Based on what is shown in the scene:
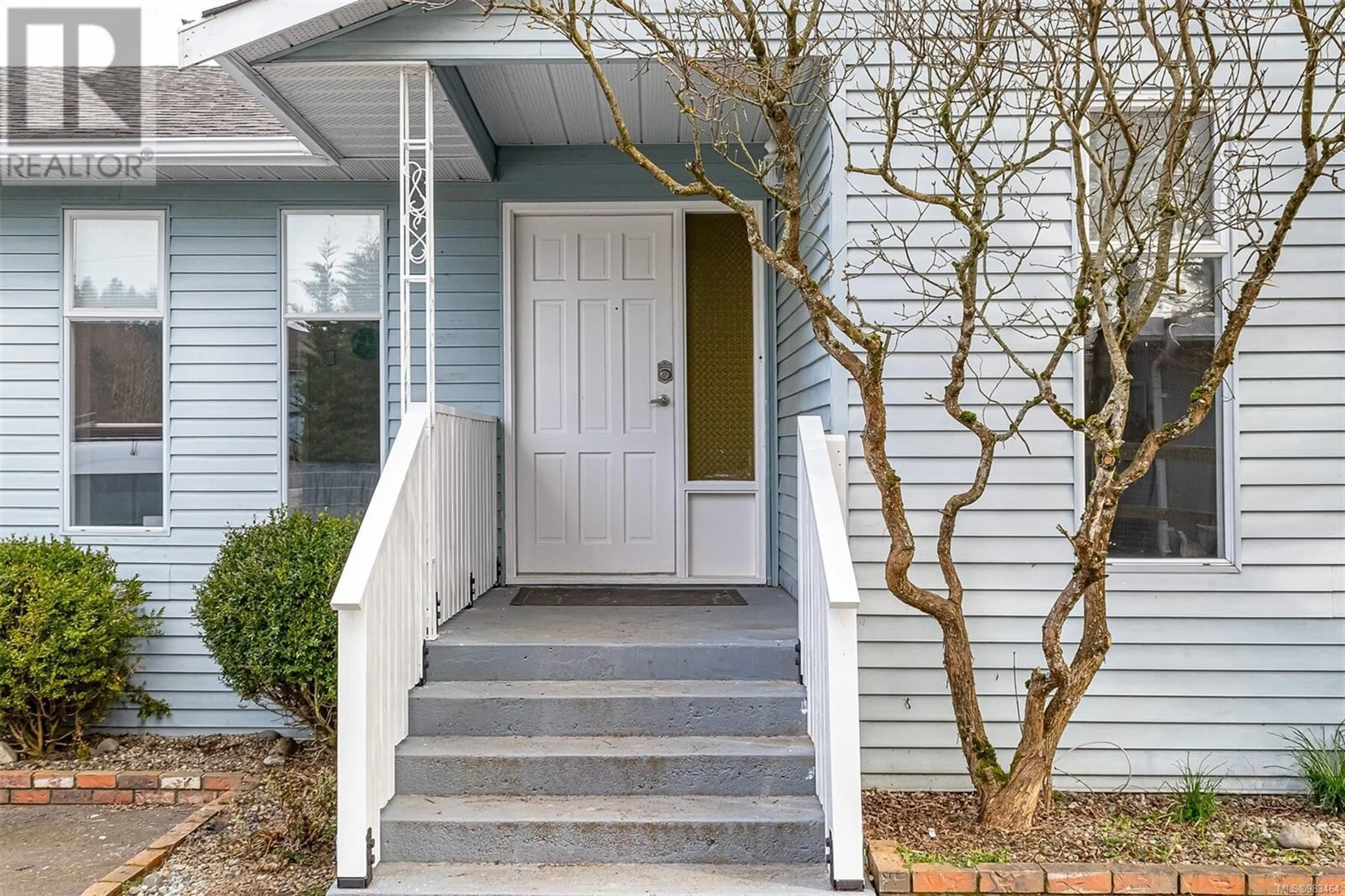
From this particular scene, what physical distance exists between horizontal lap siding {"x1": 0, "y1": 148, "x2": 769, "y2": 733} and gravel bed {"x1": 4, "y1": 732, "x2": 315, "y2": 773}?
2.20 ft

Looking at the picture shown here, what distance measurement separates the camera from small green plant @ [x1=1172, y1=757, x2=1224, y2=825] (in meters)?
3.10

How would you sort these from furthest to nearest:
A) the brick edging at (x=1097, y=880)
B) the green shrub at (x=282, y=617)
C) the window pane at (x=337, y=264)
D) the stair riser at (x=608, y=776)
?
the window pane at (x=337, y=264) → the green shrub at (x=282, y=617) → the stair riser at (x=608, y=776) → the brick edging at (x=1097, y=880)

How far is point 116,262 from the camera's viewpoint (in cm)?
480

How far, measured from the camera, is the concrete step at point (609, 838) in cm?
274

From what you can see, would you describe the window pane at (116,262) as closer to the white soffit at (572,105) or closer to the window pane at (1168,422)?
the white soffit at (572,105)

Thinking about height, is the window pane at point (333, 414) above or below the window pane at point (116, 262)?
below

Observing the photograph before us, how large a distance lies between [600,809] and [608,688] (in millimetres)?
469

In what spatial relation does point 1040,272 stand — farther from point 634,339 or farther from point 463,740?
point 463,740

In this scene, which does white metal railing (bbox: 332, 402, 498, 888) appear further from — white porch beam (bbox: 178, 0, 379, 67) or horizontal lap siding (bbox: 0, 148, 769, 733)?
white porch beam (bbox: 178, 0, 379, 67)

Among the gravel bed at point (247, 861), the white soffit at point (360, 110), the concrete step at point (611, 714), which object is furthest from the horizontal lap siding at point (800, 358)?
the gravel bed at point (247, 861)

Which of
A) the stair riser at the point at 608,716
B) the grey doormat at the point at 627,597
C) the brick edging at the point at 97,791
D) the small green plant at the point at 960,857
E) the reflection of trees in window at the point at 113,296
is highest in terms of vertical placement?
the reflection of trees in window at the point at 113,296

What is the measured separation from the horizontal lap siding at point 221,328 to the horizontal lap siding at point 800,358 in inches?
39.1

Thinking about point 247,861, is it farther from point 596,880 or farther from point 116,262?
point 116,262

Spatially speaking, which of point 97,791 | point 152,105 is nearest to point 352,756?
point 97,791
